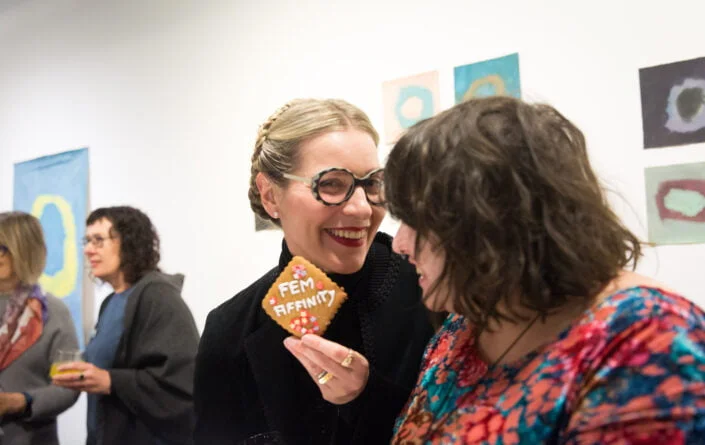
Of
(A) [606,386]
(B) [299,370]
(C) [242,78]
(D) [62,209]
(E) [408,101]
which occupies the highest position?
(C) [242,78]

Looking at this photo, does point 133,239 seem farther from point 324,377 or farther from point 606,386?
point 606,386

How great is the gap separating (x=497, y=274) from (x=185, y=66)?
2.15 meters

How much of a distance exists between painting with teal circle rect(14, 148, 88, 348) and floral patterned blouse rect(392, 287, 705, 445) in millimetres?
2871

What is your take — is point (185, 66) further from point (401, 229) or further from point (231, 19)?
point (401, 229)

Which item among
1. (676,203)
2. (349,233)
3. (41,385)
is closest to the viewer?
(349,233)

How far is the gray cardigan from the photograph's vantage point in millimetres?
2473

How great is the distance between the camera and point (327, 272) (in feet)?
4.47

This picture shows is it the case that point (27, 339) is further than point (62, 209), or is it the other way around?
point (62, 209)

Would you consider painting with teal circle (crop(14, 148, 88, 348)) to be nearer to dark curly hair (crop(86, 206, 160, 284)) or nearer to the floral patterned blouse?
dark curly hair (crop(86, 206, 160, 284))

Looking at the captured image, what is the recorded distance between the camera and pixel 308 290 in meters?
1.26

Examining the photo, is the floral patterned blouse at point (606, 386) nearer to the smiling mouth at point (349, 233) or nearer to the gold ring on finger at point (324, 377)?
the gold ring on finger at point (324, 377)

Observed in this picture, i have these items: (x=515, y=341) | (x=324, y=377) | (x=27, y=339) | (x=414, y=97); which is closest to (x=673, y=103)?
(x=414, y=97)

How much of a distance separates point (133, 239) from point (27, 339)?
647mm

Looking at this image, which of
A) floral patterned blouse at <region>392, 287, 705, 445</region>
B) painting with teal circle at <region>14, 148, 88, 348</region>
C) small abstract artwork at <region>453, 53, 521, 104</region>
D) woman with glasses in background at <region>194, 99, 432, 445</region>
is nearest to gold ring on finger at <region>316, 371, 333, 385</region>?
woman with glasses in background at <region>194, 99, 432, 445</region>
